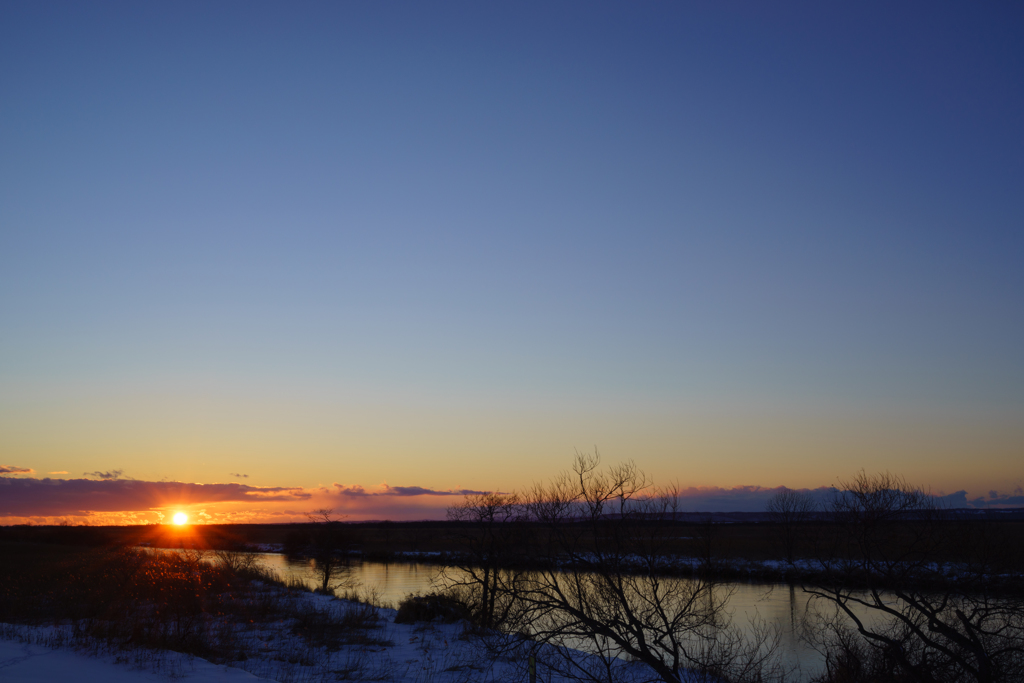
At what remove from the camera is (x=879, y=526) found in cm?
1160

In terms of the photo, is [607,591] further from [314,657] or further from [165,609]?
[165,609]

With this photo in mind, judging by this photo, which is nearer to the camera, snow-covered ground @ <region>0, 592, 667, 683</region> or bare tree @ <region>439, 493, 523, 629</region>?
snow-covered ground @ <region>0, 592, 667, 683</region>

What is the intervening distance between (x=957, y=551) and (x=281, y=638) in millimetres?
18557

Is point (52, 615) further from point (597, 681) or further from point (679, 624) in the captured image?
point (679, 624)

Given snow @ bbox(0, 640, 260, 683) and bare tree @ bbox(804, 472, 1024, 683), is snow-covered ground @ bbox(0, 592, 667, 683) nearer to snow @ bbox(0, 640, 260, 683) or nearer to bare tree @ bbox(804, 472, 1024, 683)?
snow @ bbox(0, 640, 260, 683)

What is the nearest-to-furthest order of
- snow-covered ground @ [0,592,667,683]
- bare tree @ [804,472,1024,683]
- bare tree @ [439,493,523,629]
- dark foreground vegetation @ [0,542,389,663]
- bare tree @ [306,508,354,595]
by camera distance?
bare tree @ [804,472,1024,683], snow-covered ground @ [0,592,667,683], dark foreground vegetation @ [0,542,389,663], bare tree @ [439,493,523,629], bare tree @ [306,508,354,595]

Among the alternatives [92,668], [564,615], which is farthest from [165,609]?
[564,615]

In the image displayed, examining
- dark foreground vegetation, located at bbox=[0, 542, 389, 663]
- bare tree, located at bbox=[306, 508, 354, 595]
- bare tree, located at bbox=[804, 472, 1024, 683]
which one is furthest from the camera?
bare tree, located at bbox=[306, 508, 354, 595]

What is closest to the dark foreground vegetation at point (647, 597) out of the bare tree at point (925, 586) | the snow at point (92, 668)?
the bare tree at point (925, 586)

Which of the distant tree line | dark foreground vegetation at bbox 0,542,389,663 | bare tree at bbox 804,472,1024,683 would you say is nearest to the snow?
dark foreground vegetation at bbox 0,542,389,663

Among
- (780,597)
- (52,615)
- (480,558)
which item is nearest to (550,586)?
(480,558)

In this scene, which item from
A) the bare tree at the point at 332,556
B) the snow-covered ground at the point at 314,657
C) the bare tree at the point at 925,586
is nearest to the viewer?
the bare tree at the point at 925,586

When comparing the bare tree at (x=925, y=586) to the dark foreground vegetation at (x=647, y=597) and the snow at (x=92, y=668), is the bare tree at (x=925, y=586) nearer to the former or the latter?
the dark foreground vegetation at (x=647, y=597)

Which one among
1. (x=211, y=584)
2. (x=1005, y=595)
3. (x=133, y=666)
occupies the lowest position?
(x=211, y=584)
